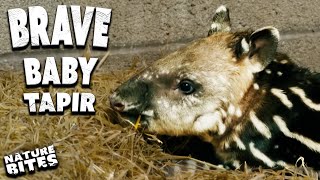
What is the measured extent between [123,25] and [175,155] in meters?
0.81

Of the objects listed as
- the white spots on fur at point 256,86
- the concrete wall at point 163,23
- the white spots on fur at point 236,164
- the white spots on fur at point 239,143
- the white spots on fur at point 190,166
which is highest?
the concrete wall at point 163,23

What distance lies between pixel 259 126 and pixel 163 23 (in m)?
0.96

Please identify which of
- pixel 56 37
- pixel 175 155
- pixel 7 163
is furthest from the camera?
pixel 56 37

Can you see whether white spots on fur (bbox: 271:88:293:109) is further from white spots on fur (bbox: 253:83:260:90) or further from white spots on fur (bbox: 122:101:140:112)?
white spots on fur (bbox: 122:101:140:112)

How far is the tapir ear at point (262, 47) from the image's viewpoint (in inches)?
144

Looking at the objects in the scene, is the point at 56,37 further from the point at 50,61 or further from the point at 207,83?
the point at 207,83

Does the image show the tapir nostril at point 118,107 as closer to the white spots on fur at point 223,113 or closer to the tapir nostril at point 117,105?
the tapir nostril at point 117,105

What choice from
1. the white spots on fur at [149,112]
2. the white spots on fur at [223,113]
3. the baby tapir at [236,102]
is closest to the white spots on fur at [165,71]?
the baby tapir at [236,102]

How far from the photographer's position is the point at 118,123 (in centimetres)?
402

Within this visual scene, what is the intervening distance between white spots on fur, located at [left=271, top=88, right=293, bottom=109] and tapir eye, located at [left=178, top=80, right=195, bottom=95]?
14.8 inches

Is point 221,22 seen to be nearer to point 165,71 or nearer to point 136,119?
point 165,71

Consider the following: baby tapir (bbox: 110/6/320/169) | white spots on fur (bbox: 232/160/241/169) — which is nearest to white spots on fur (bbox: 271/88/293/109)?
baby tapir (bbox: 110/6/320/169)

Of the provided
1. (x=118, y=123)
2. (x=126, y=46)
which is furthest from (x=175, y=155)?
(x=126, y=46)

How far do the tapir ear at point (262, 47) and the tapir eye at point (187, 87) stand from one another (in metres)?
0.30
